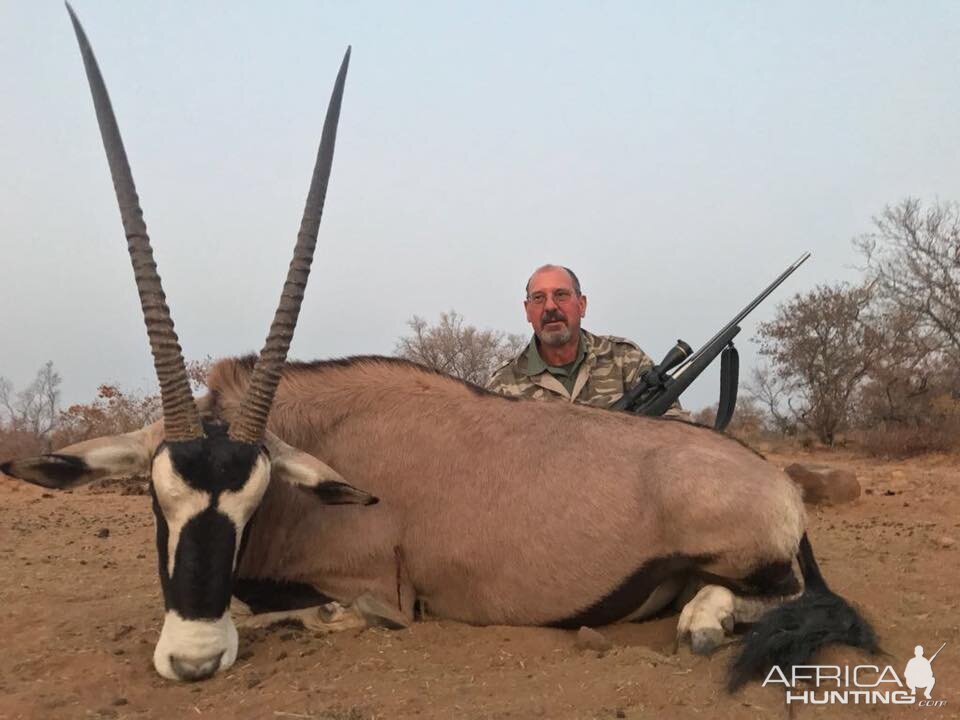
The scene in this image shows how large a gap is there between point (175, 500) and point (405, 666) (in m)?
1.10

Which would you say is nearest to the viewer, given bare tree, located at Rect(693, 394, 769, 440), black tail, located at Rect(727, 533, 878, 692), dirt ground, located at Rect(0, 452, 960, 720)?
dirt ground, located at Rect(0, 452, 960, 720)

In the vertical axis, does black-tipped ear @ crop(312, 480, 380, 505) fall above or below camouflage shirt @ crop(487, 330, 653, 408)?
below

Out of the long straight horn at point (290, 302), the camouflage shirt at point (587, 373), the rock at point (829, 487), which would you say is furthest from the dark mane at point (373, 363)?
the rock at point (829, 487)

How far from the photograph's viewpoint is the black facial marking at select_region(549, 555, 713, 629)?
12.3 ft

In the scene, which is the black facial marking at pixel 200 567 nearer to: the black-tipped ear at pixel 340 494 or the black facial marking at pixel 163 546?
the black facial marking at pixel 163 546

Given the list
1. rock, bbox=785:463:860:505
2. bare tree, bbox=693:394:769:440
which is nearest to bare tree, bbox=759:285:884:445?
bare tree, bbox=693:394:769:440

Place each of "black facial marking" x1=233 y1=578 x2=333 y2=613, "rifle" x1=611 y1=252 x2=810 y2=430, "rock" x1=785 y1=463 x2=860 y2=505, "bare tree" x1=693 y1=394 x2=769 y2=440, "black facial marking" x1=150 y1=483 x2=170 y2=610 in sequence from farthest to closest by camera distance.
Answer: "bare tree" x1=693 y1=394 x2=769 y2=440
"rock" x1=785 y1=463 x2=860 y2=505
"rifle" x1=611 y1=252 x2=810 y2=430
"black facial marking" x1=233 y1=578 x2=333 y2=613
"black facial marking" x1=150 y1=483 x2=170 y2=610

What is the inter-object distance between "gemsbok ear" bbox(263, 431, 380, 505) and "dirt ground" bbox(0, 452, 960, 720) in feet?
2.05

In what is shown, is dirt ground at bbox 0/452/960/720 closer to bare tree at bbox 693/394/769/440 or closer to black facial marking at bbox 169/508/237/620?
black facial marking at bbox 169/508/237/620

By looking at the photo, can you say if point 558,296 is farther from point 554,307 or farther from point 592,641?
point 592,641

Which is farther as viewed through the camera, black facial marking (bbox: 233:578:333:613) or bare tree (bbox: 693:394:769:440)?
bare tree (bbox: 693:394:769:440)

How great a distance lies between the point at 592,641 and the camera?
348 centimetres

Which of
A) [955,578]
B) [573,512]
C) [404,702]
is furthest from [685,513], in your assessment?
[955,578]

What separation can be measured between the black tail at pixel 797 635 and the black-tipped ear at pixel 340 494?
62.8 inches
